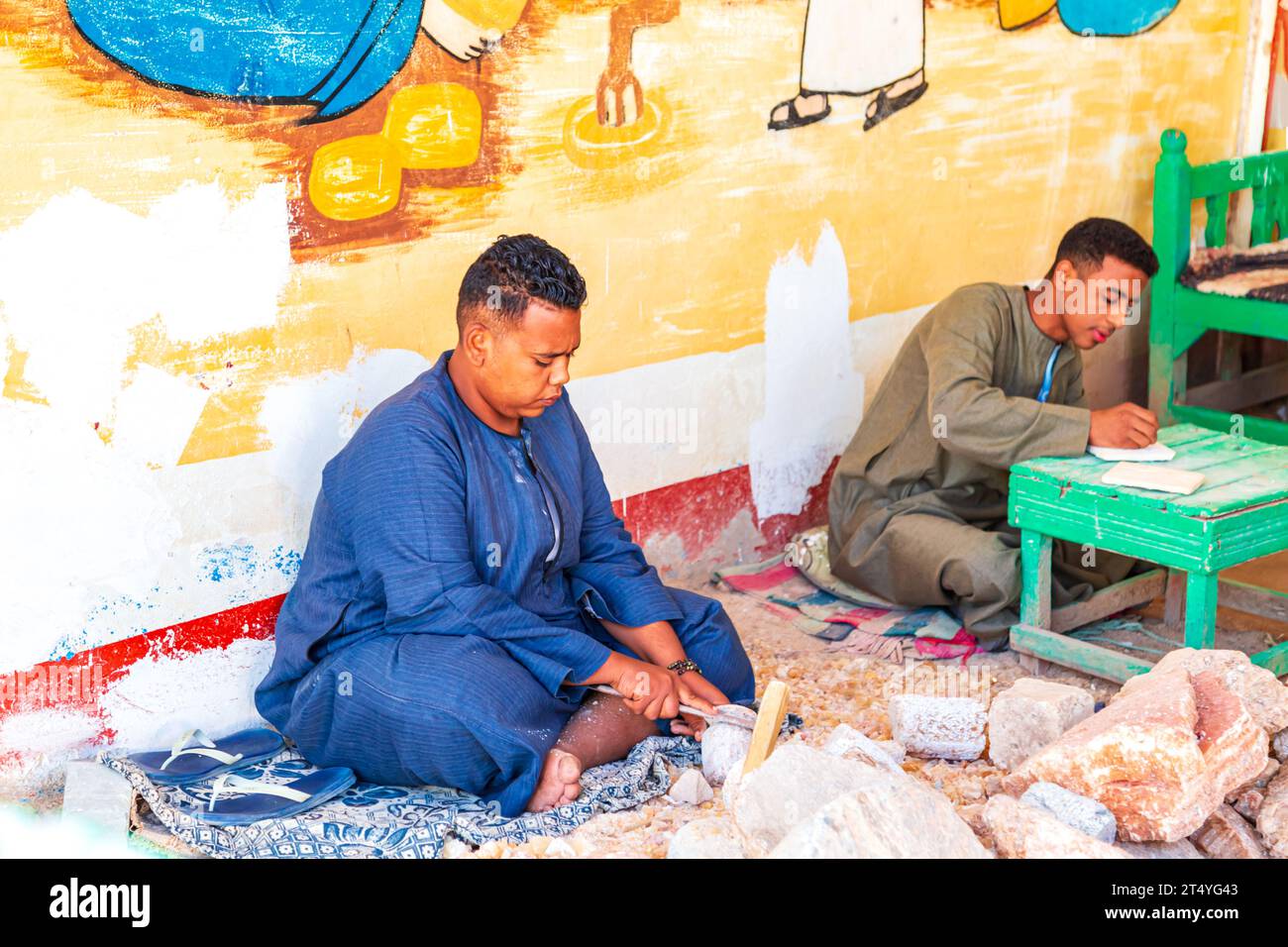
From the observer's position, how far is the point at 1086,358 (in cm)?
613

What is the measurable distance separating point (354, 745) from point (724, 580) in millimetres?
1829

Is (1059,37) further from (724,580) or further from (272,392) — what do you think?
(272,392)

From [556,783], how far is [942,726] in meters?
0.97

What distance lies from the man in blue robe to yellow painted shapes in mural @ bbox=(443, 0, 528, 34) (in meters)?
0.89

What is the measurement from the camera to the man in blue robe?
3.32 meters

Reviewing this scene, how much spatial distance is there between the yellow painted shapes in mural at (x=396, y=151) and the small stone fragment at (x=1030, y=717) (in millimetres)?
1982

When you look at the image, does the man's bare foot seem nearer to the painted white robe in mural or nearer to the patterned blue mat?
the patterned blue mat

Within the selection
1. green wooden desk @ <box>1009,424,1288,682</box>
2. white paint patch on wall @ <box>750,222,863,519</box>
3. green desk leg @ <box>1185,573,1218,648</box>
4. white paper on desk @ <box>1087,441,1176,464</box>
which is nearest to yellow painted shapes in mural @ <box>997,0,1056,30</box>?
white paint patch on wall @ <box>750,222,863,519</box>

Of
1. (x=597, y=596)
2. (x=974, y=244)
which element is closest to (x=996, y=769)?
(x=597, y=596)

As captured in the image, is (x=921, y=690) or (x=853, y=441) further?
(x=853, y=441)

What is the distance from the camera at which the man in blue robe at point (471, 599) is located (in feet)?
10.9

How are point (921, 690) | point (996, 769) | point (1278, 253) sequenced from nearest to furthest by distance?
point (996, 769)
point (921, 690)
point (1278, 253)

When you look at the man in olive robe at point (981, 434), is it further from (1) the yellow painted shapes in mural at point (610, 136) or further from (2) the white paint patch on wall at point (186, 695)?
(2) the white paint patch on wall at point (186, 695)

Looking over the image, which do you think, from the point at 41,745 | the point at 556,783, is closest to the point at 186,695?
the point at 41,745
